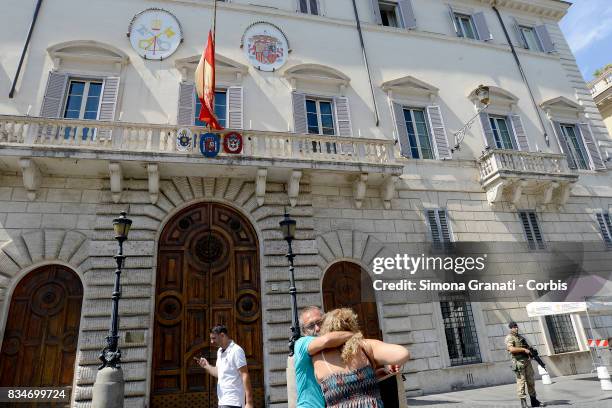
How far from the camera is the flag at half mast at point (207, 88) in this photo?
1027 centimetres

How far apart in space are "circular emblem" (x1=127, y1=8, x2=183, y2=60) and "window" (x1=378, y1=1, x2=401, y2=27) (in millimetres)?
8568

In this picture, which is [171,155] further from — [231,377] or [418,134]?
[418,134]

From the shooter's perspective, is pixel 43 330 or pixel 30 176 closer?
pixel 43 330

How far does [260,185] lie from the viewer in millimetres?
10633

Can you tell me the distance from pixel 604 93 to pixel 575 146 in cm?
936

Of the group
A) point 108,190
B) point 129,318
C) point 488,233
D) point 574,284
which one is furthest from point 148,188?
point 574,284

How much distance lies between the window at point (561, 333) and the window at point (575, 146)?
6.38m

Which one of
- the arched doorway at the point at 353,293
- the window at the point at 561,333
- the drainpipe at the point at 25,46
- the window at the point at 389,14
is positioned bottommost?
the window at the point at 561,333

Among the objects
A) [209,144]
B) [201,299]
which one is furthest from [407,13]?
[201,299]

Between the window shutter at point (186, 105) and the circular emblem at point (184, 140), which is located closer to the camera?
the circular emblem at point (184, 140)

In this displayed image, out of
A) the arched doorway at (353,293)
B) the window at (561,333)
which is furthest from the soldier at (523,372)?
the window at (561,333)

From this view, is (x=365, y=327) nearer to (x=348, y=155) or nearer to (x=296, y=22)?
(x=348, y=155)

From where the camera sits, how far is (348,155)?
11445 millimetres

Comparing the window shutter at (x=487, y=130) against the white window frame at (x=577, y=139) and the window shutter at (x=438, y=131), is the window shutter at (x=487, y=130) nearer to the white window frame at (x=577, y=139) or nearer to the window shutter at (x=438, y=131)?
the window shutter at (x=438, y=131)
